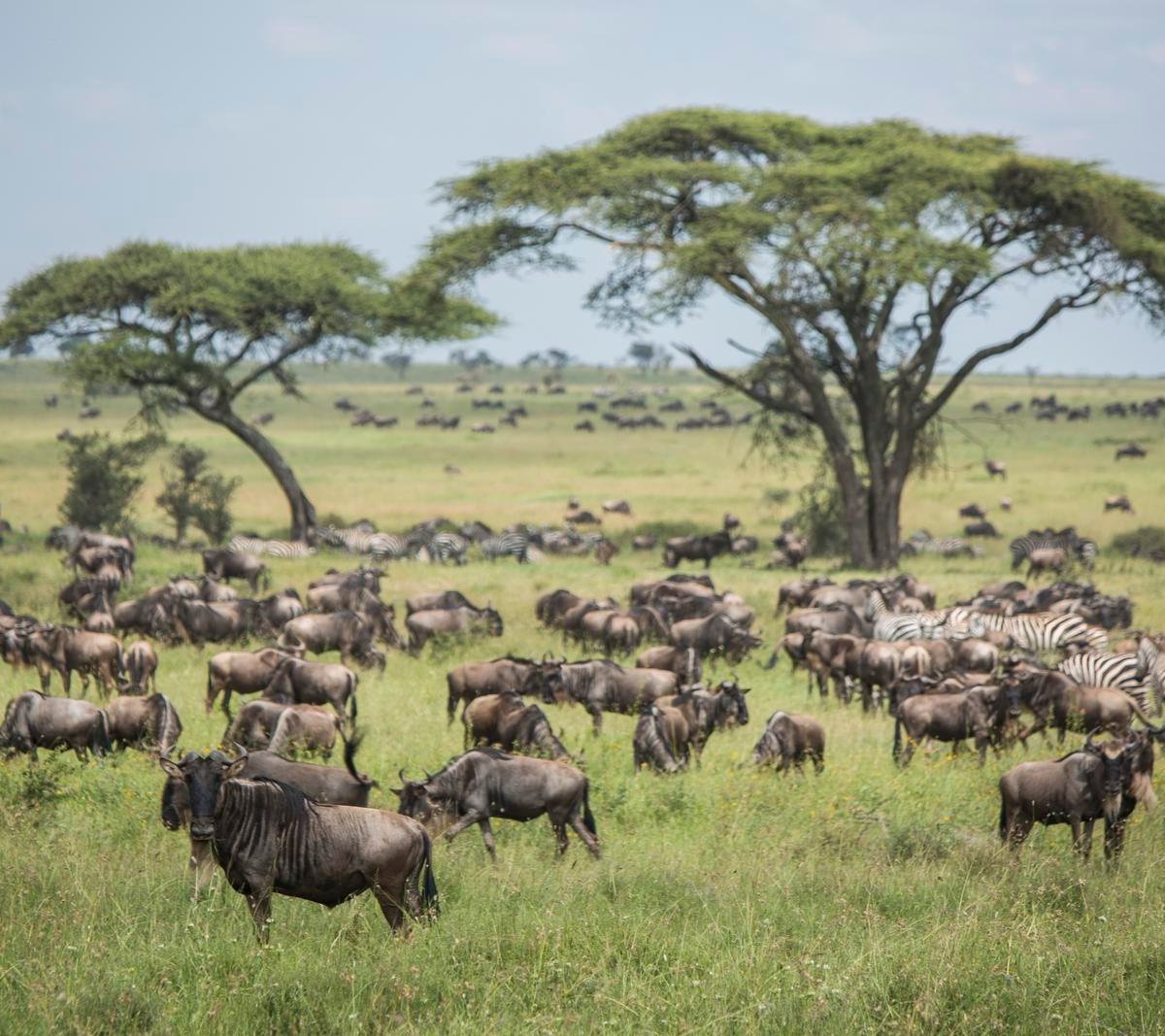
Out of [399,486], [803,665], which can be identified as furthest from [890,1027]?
[399,486]

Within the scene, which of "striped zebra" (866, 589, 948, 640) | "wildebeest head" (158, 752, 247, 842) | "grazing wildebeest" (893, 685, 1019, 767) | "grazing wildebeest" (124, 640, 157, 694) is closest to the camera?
"wildebeest head" (158, 752, 247, 842)

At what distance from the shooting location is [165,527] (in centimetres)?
3622

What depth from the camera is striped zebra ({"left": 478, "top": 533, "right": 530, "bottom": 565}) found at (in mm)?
30719

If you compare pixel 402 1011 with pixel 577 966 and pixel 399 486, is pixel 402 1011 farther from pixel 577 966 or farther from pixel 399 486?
pixel 399 486

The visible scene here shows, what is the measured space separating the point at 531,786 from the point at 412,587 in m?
15.2

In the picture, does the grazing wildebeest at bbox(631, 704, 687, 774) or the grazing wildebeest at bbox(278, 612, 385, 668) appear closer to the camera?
the grazing wildebeest at bbox(631, 704, 687, 774)

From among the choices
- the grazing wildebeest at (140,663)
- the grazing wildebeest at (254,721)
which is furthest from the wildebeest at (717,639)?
the grazing wildebeest at (254,721)

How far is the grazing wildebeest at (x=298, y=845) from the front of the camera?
7.50 metres

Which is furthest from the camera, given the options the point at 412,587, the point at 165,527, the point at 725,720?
the point at 165,527

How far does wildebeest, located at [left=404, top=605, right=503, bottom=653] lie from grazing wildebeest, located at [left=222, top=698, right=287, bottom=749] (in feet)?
21.6

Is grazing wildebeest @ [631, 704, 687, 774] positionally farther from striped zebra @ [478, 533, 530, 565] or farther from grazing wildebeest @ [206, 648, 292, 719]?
striped zebra @ [478, 533, 530, 565]

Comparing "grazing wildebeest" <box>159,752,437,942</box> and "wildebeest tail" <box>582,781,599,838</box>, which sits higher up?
"grazing wildebeest" <box>159,752,437,942</box>

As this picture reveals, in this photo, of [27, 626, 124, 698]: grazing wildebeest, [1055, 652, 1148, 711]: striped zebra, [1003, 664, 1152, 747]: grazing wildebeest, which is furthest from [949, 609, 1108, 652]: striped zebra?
[27, 626, 124, 698]: grazing wildebeest

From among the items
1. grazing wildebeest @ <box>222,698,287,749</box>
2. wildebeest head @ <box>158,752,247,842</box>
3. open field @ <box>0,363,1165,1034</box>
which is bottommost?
open field @ <box>0,363,1165,1034</box>
